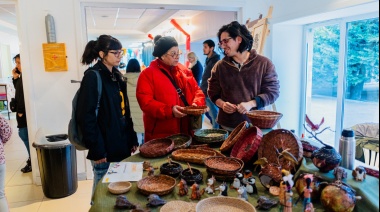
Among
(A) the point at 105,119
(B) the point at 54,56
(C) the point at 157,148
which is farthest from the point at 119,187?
(B) the point at 54,56

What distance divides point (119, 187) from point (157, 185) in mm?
162

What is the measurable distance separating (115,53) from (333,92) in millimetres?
2219

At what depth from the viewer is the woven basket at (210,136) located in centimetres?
179

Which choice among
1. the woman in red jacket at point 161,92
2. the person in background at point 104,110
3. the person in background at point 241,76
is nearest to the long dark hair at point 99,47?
the person in background at point 104,110

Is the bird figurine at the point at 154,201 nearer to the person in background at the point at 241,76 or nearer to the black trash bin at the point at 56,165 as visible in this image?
the person in background at the point at 241,76

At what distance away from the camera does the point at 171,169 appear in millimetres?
1396

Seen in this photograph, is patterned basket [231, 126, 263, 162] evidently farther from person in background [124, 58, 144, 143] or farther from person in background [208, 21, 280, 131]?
person in background [124, 58, 144, 143]

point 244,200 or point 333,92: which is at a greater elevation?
point 333,92

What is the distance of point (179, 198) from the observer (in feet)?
3.89

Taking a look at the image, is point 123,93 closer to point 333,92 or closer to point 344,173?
point 344,173

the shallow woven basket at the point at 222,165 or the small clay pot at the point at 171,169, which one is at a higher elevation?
the shallow woven basket at the point at 222,165

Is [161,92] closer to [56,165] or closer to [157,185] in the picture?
[157,185]

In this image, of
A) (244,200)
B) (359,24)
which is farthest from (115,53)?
(359,24)

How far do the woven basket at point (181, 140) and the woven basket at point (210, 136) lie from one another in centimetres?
6
